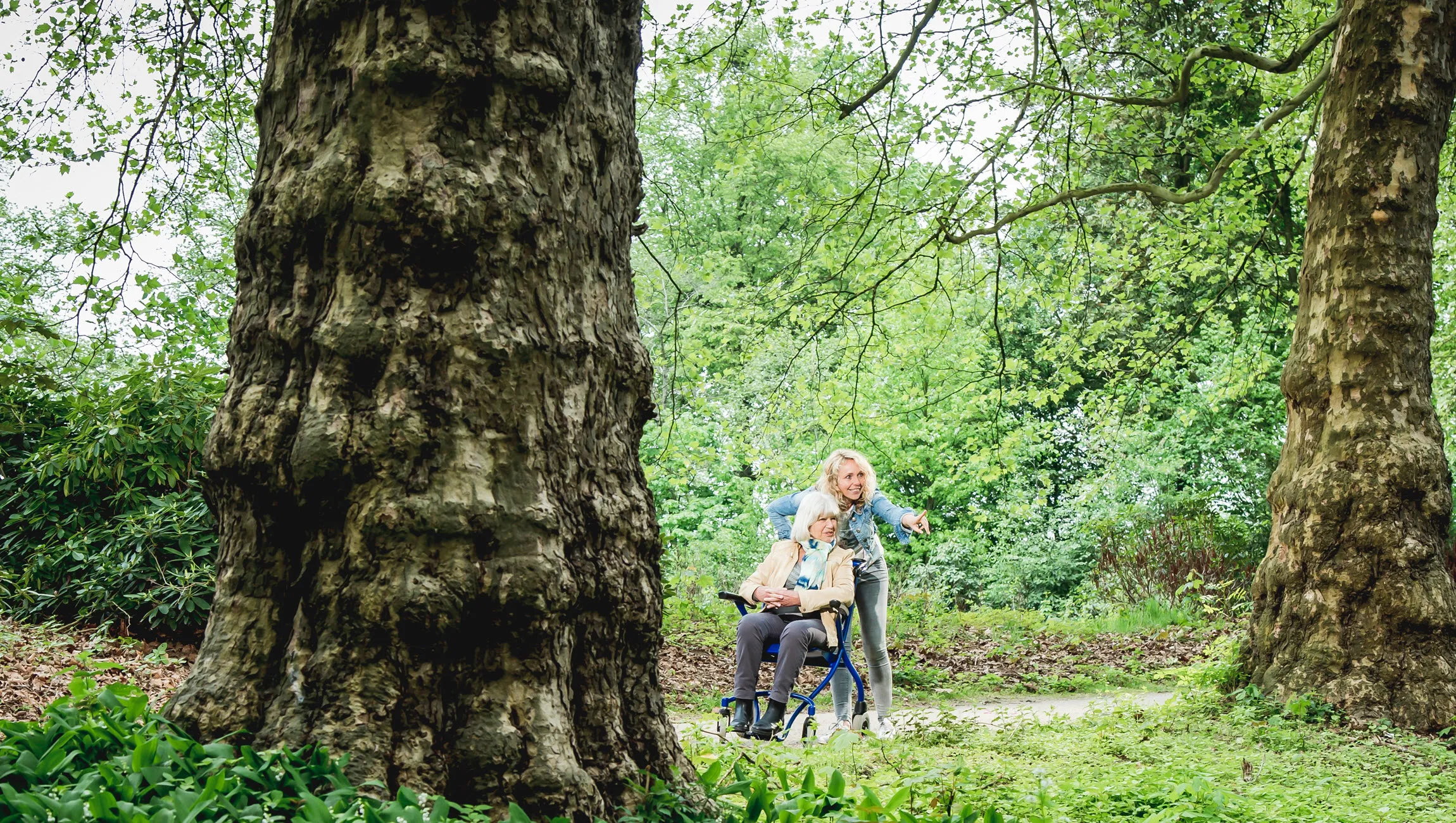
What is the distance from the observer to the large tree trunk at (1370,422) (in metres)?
5.50

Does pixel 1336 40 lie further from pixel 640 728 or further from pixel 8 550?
pixel 8 550

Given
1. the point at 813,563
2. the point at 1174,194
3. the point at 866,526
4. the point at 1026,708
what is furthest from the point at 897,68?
the point at 1026,708

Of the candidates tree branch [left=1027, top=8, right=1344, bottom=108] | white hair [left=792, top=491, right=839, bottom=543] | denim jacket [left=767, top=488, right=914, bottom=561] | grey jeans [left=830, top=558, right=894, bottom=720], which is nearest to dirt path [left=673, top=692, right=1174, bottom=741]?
grey jeans [left=830, top=558, right=894, bottom=720]

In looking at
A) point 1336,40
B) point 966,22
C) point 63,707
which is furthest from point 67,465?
point 1336,40

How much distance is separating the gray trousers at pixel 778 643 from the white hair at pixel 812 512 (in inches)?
22.3

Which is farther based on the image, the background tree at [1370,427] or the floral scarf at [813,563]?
the floral scarf at [813,563]

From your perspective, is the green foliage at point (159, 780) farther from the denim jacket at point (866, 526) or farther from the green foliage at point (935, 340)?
the denim jacket at point (866, 526)

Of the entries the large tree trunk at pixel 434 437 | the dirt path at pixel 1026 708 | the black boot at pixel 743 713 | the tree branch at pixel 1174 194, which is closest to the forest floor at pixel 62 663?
the large tree trunk at pixel 434 437

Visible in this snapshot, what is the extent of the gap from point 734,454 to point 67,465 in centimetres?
1051

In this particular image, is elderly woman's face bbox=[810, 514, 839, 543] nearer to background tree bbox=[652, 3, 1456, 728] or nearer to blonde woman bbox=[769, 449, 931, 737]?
blonde woman bbox=[769, 449, 931, 737]

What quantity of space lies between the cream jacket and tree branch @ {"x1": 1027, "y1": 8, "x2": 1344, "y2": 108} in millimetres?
4256

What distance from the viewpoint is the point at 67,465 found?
268 inches

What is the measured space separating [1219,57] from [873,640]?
6.62 m

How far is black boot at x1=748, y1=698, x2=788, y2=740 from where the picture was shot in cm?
621
